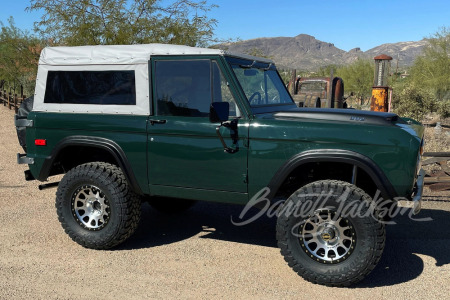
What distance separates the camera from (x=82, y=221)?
5070 millimetres

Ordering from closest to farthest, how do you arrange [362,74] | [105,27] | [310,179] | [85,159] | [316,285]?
[316,285] < [310,179] < [85,159] < [105,27] < [362,74]

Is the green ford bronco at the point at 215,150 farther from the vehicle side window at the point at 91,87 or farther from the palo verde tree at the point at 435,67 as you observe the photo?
the palo verde tree at the point at 435,67

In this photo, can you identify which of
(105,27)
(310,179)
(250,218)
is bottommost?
(250,218)

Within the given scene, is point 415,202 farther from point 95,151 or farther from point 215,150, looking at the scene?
point 95,151

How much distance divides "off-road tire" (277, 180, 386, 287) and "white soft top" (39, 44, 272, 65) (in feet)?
5.49

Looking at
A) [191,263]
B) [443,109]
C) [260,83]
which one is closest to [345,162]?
[260,83]

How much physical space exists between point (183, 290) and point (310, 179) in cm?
169

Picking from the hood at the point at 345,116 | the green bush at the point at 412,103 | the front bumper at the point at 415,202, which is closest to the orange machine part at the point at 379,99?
the hood at the point at 345,116

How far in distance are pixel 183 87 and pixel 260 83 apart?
3.05 ft

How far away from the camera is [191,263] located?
15.3ft

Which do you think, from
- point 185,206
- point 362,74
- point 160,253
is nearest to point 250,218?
point 185,206

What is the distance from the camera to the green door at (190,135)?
437 cm

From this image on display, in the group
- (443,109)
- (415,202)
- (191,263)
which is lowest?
(191,263)

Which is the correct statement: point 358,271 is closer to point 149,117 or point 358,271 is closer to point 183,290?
point 183,290
